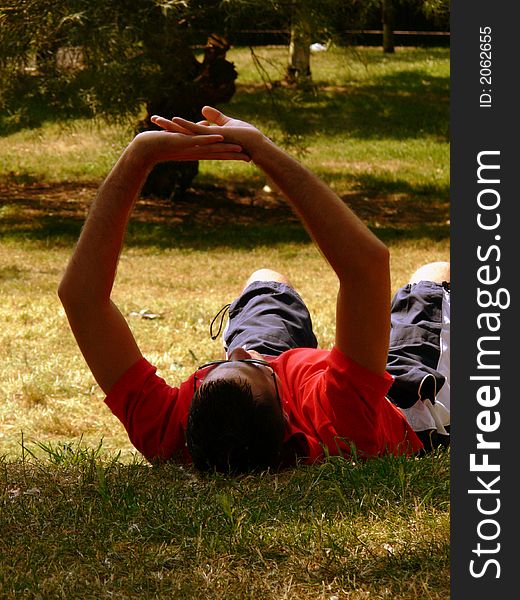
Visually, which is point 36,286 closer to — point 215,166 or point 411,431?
point 411,431

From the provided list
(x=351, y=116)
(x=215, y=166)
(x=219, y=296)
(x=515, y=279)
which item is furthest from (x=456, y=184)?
(x=351, y=116)

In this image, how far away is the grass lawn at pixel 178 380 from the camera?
8.72ft

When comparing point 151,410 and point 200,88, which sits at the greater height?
point 200,88

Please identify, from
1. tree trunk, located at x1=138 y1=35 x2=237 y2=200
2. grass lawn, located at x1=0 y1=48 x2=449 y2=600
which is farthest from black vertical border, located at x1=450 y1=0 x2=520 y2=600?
tree trunk, located at x1=138 y1=35 x2=237 y2=200

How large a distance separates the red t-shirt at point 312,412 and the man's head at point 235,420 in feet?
0.61

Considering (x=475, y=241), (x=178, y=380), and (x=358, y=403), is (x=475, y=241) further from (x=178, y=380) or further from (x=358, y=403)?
(x=178, y=380)

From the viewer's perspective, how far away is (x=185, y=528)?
9.56ft

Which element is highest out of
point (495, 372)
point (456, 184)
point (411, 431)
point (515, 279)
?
point (456, 184)

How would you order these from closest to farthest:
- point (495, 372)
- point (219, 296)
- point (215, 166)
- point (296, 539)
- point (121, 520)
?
point (495, 372) < point (296, 539) < point (121, 520) < point (219, 296) < point (215, 166)

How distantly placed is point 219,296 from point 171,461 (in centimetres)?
473

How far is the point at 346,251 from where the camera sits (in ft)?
10.4

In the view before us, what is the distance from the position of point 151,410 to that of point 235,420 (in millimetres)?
461

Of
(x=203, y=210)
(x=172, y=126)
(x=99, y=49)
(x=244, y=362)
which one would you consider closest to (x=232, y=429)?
(x=244, y=362)

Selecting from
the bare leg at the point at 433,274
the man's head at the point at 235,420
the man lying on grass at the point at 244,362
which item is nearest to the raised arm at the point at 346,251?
the man lying on grass at the point at 244,362
